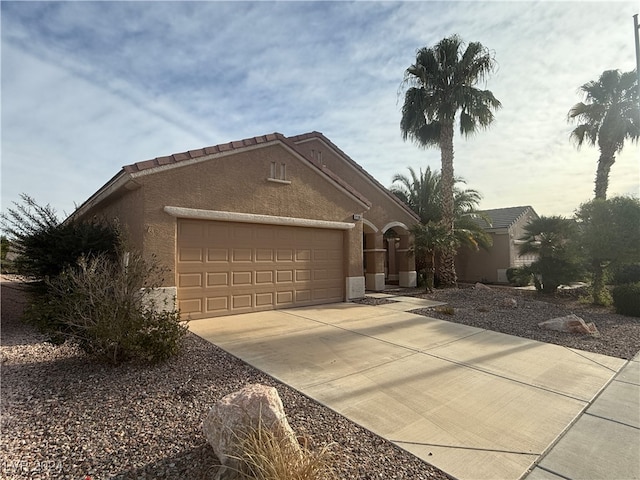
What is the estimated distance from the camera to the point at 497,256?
2150 cm

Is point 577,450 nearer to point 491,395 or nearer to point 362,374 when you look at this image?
point 491,395

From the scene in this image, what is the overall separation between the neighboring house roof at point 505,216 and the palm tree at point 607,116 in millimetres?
4275

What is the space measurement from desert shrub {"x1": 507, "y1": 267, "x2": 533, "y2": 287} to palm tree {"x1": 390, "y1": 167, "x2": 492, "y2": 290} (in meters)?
2.12

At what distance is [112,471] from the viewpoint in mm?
2902

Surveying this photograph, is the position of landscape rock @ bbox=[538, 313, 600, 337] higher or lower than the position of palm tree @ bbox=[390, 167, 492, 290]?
lower

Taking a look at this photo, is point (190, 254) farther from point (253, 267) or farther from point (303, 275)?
point (303, 275)

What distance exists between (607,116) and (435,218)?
1016 cm

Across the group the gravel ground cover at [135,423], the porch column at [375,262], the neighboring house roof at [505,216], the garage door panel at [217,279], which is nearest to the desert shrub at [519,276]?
the neighboring house roof at [505,216]

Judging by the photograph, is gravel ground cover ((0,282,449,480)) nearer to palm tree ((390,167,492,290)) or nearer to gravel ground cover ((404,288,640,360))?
gravel ground cover ((404,288,640,360))

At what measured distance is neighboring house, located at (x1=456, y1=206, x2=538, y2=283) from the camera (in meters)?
21.1

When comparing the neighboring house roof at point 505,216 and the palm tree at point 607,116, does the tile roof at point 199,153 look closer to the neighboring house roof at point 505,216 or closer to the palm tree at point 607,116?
the neighboring house roof at point 505,216

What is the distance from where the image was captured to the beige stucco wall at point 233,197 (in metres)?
8.34

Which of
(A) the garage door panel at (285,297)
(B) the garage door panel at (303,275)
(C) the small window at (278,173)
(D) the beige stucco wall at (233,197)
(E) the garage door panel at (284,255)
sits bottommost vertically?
(A) the garage door panel at (285,297)

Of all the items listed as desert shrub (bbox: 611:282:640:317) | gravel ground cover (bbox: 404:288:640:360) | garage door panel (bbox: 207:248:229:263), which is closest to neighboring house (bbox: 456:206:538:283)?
gravel ground cover (bbox: 404:288:640:360)
